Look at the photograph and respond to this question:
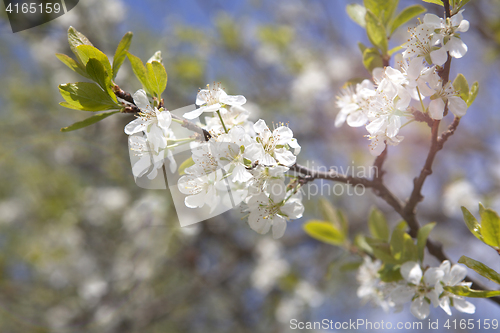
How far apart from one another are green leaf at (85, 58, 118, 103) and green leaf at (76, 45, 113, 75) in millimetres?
29

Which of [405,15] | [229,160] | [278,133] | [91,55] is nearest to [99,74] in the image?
[91,55]

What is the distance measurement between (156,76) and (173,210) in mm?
2692

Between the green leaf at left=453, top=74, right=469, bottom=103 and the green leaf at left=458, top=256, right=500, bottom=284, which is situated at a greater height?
the green leaf at left=453, top=74, right=469, bottom=103

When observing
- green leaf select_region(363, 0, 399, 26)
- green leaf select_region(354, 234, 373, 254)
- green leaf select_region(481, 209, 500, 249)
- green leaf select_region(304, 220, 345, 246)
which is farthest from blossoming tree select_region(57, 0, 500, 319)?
green leaf select_region(304, 220, 345, 246)

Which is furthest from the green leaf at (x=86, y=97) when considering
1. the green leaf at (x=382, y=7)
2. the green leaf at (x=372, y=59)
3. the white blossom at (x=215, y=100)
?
the green leaf at (x=382, y=7)

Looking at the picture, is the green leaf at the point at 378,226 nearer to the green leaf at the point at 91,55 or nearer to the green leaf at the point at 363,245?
the green leaf at the point at 363,245

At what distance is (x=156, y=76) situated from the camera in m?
0.97

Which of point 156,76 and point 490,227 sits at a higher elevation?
point 156,76

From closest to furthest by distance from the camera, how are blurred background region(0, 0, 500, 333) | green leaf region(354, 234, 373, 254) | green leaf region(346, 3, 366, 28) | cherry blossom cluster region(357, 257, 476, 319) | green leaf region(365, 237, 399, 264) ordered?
cherry blossom cluster region(357, 257, 476, 319), green leaf region(365, 237, 399, 264), green leaf region(346, 3, 366, 28), green leaf region(354, 234, 373, 254), blurred background region(0, 0, 500, 333)

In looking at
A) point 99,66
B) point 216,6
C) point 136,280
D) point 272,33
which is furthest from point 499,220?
point 216,6

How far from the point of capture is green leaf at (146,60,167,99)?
3.10 ft

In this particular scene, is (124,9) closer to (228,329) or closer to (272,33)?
(272,33)

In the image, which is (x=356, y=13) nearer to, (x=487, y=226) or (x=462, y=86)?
(x=462, y=86)

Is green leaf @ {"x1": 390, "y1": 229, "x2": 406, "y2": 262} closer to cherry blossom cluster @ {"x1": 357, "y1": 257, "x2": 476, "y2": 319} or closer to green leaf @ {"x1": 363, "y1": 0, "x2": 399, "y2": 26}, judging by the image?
cherry blossom cluster @ {"x1": 357, "y1": 257, "x2": 476, "y2": 319}
